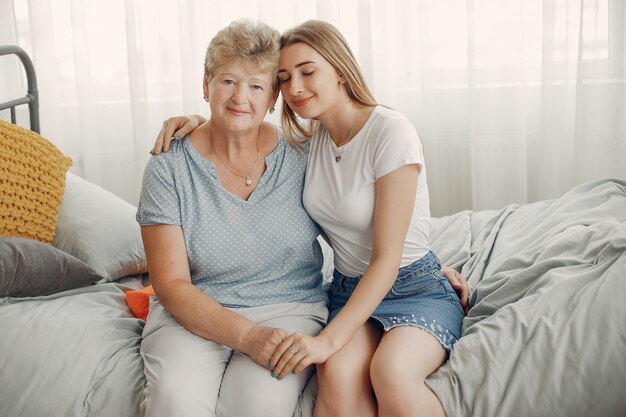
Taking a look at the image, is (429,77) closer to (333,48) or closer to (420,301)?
(333,48)

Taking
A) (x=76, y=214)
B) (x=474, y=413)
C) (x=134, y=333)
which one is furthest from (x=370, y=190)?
(x=76, y=214)

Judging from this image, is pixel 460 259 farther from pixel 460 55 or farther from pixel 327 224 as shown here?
pixel 460 55

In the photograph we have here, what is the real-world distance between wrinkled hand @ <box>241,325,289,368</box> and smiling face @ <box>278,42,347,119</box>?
0.56m

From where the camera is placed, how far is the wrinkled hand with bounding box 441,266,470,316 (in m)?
2.00

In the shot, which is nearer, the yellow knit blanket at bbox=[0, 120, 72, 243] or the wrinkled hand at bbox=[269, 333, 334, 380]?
the wrinkled hand at bbox=[269, 333, 334, 380]

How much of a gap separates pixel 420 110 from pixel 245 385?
1995mm

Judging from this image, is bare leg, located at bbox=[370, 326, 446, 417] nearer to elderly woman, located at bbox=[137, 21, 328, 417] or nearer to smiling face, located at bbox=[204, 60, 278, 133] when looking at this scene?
elderly woman, located at bbox=[137, 21, 328, 417]

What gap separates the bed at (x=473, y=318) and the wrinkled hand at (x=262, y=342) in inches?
5.2

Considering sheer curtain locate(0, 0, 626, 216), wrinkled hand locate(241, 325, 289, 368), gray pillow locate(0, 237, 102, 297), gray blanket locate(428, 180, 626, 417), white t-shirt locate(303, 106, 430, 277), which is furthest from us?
sheer curtain locate(0, 0, 626, 216)

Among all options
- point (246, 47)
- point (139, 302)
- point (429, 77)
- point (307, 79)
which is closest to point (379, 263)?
point (307, 79)

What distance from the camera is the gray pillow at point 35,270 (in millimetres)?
1935

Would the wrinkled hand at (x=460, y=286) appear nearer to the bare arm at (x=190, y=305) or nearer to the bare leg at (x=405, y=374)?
the bare leg at (x=405, y=374)

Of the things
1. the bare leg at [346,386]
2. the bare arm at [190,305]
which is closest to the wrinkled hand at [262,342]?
the bare arm at [190,305]

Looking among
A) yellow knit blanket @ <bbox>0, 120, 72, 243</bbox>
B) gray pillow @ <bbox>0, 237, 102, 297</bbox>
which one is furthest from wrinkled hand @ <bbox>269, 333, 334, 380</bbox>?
yellow knit blanket @ <bbox>0, 120, 72, 243</bbox>
